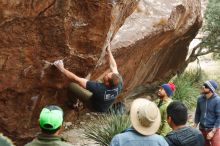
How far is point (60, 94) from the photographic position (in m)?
9.52

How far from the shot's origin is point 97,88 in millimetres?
8672

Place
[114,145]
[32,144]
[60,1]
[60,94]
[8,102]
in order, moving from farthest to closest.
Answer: [60,94]
[8,102]
[60,1]
[114,145]
[32,144]

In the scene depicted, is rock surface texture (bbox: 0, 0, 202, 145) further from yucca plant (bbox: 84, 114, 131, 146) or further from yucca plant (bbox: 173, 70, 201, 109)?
yucca plant (bbox: 173, 70, 201, 109)

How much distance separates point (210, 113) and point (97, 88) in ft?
7.03

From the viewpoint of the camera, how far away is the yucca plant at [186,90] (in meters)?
16.6

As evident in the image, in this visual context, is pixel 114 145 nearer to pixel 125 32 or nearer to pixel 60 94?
pixel 60 94

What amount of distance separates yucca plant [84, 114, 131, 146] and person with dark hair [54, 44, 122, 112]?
3.53 feet

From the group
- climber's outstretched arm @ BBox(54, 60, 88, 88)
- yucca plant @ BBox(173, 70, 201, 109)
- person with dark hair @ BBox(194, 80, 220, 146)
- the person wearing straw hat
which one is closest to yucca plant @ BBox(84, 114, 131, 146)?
climber's outstretched arm @ BBox(54, 60, 88, 88)

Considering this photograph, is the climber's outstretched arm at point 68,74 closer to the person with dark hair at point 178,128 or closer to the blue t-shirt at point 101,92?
the blue t-shirt at point 101,92

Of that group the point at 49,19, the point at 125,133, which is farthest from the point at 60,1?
the point at 125,133

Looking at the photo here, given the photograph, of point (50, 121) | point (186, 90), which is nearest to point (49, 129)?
point (50, 121)

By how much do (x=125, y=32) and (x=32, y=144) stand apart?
8392 millimetres

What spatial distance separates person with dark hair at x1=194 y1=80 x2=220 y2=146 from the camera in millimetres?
8344

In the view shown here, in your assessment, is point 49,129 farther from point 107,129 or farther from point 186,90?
point 186,90
